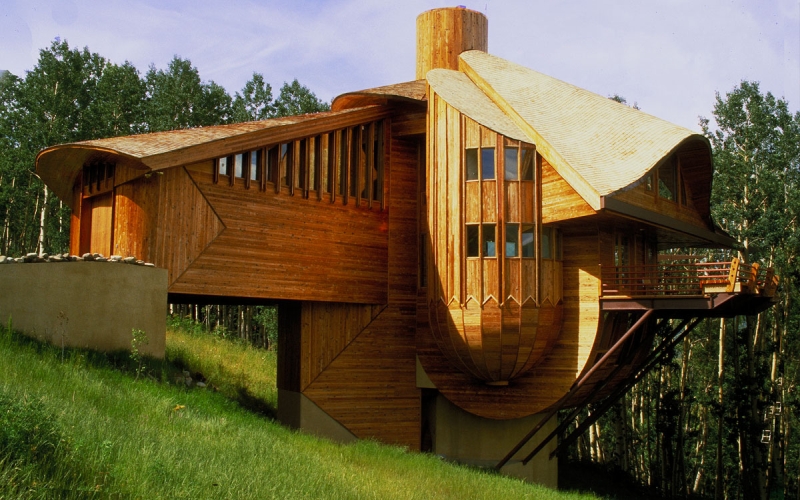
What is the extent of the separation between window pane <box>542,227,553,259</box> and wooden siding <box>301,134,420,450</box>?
11.3 ft

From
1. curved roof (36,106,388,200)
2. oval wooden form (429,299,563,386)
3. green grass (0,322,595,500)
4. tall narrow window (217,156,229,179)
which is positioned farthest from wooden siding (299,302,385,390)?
curved roof (36,106,388,200)

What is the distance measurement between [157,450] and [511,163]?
11.2 metres

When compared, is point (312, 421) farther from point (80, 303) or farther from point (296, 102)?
point (296, 102)

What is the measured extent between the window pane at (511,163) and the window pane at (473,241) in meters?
1.35

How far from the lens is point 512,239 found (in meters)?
18.5

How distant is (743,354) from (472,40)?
55.1 feet

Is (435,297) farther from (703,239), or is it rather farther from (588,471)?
(588,471)

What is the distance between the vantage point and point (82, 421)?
9961mm

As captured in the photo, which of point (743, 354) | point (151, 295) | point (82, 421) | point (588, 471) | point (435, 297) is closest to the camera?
point (82, 421)

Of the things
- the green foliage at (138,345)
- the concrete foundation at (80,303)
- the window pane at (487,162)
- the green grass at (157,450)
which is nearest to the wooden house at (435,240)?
the window pane at (487,162)

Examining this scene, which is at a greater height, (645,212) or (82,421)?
(645,212)

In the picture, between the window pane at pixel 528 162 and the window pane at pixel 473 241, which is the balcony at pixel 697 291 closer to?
the window pane at pixel 528 162

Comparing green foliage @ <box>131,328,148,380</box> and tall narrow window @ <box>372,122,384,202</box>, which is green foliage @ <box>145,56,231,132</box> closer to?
tall narrow window @ <box>372,122,384,202</box>

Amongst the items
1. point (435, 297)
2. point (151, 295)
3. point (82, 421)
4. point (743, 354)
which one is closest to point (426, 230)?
point (435, 297)
